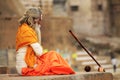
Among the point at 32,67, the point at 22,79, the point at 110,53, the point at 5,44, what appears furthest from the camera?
the point at 110,53

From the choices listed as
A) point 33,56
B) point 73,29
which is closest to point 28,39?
point 33,56

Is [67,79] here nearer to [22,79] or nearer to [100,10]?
[22,79]

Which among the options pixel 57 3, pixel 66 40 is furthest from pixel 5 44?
pixel 57 3

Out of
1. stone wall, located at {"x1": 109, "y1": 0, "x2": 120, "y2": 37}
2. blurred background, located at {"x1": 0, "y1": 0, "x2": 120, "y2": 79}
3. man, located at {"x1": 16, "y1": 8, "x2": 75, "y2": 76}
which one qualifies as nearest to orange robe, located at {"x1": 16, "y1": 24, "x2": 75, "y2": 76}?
man, located at {"x1": 16, "y1": 8, "x2": 75, "y2": 76}

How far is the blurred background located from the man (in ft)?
6.68

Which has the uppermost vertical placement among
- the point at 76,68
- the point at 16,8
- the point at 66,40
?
the point at 16,8

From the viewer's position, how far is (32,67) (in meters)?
7.52

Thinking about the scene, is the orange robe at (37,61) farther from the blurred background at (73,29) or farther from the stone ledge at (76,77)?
the blurred background at (73,29)

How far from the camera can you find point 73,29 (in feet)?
78.1

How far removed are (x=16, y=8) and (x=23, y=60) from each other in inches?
433

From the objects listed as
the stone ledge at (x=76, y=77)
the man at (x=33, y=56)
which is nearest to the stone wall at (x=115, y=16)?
the stone ledge at (x=76, y=77)

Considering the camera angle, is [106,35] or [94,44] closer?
[94,44]

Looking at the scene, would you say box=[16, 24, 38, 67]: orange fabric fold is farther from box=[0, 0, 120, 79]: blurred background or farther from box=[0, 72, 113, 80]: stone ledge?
box=[0, 0, 120, 79]: blurred background

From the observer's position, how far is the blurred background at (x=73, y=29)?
676 inches
